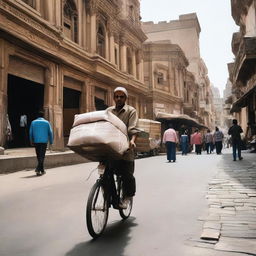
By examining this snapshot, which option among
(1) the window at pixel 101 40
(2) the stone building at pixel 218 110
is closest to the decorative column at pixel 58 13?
(1) the window at pixel 101 40

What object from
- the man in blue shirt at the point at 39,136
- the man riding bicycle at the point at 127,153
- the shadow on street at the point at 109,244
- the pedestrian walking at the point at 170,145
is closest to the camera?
the shadow on street at the point at 109,244

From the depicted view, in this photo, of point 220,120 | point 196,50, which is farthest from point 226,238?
point 220,120

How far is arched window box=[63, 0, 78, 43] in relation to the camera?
17984 mm

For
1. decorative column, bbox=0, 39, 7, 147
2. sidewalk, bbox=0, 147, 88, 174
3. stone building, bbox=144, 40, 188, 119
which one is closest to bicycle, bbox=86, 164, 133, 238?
sidewalk, bbox=0, 147, 88, 174

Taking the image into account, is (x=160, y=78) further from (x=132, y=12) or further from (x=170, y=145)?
(x=170, y=145)

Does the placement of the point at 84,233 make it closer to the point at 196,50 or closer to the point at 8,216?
the point at 8,216

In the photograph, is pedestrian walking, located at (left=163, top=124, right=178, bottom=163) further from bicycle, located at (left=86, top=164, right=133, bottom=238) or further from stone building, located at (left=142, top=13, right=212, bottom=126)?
stone building, located at (left=142, top=13, right=212, bottom=126)

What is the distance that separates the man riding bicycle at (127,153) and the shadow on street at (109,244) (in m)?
0.28

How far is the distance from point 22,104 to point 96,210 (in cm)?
1392

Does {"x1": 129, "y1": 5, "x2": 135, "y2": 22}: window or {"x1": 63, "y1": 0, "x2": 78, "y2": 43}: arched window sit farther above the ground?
{"x1": 129, "y1": 5, "x2": 135, "y2": 22}: window

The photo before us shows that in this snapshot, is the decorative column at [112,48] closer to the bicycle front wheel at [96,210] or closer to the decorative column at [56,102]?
the decorative column at [56,102]

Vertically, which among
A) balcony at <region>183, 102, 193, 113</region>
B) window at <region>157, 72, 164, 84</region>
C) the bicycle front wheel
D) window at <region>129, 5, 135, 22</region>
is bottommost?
the bicycle front wheel

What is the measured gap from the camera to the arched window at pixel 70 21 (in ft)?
59.0

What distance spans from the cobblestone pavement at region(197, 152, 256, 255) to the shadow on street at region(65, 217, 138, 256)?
77 cm
